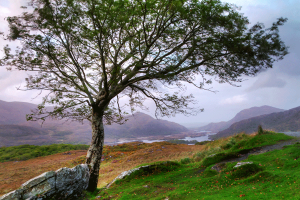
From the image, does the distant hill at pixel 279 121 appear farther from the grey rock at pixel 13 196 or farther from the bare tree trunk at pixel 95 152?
the grey rock at pixel 13 196

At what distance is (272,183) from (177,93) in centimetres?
724

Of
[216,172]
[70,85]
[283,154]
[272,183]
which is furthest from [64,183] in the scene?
[283,154]

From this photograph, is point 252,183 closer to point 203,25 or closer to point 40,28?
point 203,25

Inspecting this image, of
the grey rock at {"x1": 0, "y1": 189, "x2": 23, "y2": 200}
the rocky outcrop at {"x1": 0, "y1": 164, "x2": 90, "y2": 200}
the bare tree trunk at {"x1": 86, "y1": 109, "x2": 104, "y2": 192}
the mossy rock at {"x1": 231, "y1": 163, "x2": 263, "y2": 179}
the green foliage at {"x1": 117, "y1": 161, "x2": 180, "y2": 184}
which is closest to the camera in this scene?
the grey rock at {"x1": 0, "y1": 189, "x2": 23, "y2": 200}

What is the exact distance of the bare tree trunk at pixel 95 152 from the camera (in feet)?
33.0

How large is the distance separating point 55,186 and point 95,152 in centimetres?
309

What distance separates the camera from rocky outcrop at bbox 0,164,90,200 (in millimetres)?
6805

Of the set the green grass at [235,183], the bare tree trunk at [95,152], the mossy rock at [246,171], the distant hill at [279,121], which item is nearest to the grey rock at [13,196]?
the green grass at [235,183]

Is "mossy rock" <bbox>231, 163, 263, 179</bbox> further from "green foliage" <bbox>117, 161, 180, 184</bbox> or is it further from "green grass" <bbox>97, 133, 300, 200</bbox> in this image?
"green foliage" <bbox>117, 161, 180, 184</bbox>

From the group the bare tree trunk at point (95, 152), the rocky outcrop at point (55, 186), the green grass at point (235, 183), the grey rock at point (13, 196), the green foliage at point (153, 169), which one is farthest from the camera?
the green foliage at point (153, 169)

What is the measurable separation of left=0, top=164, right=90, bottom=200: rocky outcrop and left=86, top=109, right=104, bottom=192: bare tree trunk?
75 cm

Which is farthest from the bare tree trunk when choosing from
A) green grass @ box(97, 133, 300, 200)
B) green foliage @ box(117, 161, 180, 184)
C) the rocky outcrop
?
green foliage @ box(117, 161, 180, 184)

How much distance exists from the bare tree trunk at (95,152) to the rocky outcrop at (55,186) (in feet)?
2.45

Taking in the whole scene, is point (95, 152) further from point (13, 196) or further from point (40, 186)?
point (13, 196)
